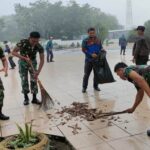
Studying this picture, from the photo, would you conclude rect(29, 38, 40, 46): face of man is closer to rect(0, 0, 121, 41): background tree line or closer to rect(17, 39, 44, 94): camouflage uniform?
rect(17, 39, 44, 94): camouflage uniform

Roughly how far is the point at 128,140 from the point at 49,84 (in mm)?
5340

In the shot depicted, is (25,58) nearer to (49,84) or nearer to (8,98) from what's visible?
(8,98)

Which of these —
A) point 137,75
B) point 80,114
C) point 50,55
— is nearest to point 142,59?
point 80,114

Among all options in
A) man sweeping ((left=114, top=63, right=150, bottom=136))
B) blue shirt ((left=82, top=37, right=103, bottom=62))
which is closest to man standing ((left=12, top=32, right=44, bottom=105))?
blue shirt ((left=82, top=37, right=103, bottom=62))

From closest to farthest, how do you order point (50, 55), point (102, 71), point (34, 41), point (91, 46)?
1. point (34, 41)
2. point (91, 46)
3. point (102, 71)
4. point (50, 55)

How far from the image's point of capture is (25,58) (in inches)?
249

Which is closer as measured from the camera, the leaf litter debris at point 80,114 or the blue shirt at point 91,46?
the leaf litter debris at point 80,114

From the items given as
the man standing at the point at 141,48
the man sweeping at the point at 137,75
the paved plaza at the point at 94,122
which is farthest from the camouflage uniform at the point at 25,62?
the man sweeping at the point at 137,75

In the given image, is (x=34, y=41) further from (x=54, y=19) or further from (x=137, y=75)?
(x=54, y=19)

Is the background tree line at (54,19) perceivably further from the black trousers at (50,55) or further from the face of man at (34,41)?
the face of man at (34,41)

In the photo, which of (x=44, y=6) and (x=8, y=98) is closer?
(x=8, y=98)

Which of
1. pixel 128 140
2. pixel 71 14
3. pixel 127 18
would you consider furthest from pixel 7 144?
pixel 127 18

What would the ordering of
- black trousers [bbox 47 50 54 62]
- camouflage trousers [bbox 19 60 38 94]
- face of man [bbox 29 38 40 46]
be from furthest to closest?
black trousers [bbox 47 50 54 62] < camouflage trousers [bbox 19 60 38 94] < face of man [bbox 29 38 40 46]

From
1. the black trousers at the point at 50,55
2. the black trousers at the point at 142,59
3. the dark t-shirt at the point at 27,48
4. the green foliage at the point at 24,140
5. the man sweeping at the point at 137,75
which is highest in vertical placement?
the dark t-shirt at the point at 27,48
